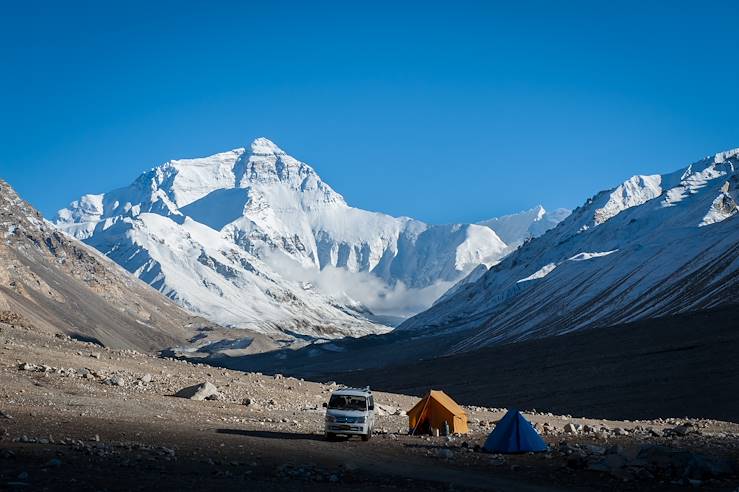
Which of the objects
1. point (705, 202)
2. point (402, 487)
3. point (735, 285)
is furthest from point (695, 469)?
point (705, 202)

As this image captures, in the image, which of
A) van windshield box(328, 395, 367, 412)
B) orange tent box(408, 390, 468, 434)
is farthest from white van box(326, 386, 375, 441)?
orange tent box(408, 390, 468, 434)

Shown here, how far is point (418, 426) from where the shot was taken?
32.9 meters

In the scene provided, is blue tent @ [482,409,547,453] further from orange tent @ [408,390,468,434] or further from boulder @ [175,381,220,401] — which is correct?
boulder @ [175,381,220,401]

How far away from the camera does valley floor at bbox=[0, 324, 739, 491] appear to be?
63.0ft

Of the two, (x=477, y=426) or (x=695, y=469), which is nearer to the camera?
(x=695, y=469)

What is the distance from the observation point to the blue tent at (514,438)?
26688mm

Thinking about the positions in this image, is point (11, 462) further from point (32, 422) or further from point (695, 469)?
point (695, 469)

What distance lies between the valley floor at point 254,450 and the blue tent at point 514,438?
496mm

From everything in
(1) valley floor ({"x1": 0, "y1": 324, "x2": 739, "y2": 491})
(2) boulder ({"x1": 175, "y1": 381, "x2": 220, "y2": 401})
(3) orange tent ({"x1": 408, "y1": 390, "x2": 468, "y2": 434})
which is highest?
(2) boulder ({"x1": 175, "y1": 381, "x2": 220, "y2": 401})

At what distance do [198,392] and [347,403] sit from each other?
11889 mm

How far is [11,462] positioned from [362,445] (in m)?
12.1

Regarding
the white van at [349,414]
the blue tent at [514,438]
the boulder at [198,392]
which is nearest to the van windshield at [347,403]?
the white van at [349,414]

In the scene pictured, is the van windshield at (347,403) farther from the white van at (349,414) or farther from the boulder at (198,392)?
the boulder at (198,392)

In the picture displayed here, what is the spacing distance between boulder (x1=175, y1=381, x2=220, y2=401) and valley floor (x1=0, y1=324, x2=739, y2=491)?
2.41 feet
